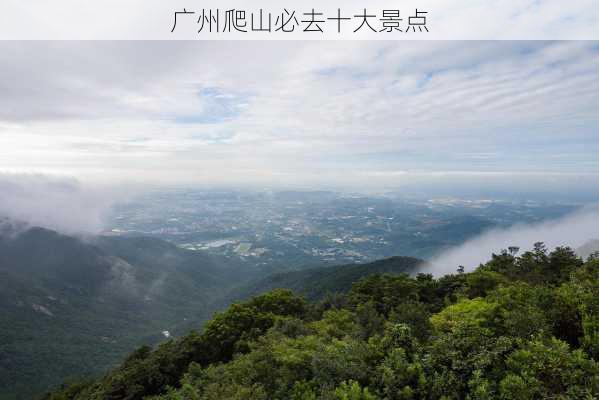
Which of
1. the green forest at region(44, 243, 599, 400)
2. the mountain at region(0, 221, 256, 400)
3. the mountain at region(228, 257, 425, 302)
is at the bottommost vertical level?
the mountain at region(0, 221, 256, 400)

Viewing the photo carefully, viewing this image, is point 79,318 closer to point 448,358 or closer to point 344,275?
point 344,275

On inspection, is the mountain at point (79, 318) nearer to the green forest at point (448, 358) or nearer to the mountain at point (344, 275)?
the mountain at point (344, 275)

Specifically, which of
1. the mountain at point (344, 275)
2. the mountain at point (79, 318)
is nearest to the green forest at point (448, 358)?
the mountain at point (344, 275)

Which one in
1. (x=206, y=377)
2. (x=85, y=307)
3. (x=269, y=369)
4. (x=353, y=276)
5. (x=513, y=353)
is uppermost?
(x=513, y=353)

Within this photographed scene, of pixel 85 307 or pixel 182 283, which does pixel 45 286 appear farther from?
pixel 182 283

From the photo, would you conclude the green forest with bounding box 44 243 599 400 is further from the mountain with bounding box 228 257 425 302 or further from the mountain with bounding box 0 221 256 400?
the mountain with bounding box 0 221 256 400

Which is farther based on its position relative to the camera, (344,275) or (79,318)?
(79,318)

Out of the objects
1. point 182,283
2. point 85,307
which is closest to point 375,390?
point 85,307

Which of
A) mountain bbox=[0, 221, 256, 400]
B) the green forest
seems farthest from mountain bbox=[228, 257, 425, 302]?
the green forest

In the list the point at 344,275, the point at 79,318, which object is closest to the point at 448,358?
the point at 344,275

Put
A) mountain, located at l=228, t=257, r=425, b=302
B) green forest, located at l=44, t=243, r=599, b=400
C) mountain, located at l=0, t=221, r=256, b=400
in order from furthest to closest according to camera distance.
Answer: mountain, located at l=0, t=221, r=256, b=400
mountain, located at l=228, t=257, r=425, b=302
green forest, located at l=44, t=243, r=599, b=400

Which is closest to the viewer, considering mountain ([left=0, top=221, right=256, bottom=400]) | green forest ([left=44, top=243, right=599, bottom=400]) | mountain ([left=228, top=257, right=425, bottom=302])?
green forest ([left=44, top=243, right=599, bottom=400])
